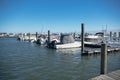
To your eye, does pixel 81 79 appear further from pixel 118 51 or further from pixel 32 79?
pixel 118 51

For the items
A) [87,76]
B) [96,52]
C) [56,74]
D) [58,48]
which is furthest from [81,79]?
[58,48]

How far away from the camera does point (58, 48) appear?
42.3 meters

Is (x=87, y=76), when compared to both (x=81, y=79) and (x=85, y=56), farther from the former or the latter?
(x=85, y=56)

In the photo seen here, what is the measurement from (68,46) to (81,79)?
29.5 metres

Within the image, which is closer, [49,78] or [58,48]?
[49,78]

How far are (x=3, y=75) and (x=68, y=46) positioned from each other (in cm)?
2929

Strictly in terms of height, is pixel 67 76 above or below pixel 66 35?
below

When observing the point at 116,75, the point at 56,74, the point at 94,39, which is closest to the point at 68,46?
the point at 94,39

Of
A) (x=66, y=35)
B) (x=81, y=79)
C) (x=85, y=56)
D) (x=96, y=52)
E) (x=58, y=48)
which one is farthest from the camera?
(x=66, y=35)

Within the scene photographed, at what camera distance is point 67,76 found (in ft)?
52.0

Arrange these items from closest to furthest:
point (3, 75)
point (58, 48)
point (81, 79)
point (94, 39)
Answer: point (81, 79) < point (3, 75) < point (58, 48) < point (94, 39)

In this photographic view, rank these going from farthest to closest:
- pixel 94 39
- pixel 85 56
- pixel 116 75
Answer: pixel 94 39 → pixel 85 56 → pixel 116 75

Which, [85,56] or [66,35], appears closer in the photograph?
[85,56]

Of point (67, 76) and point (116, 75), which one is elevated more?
point (116, 75)
